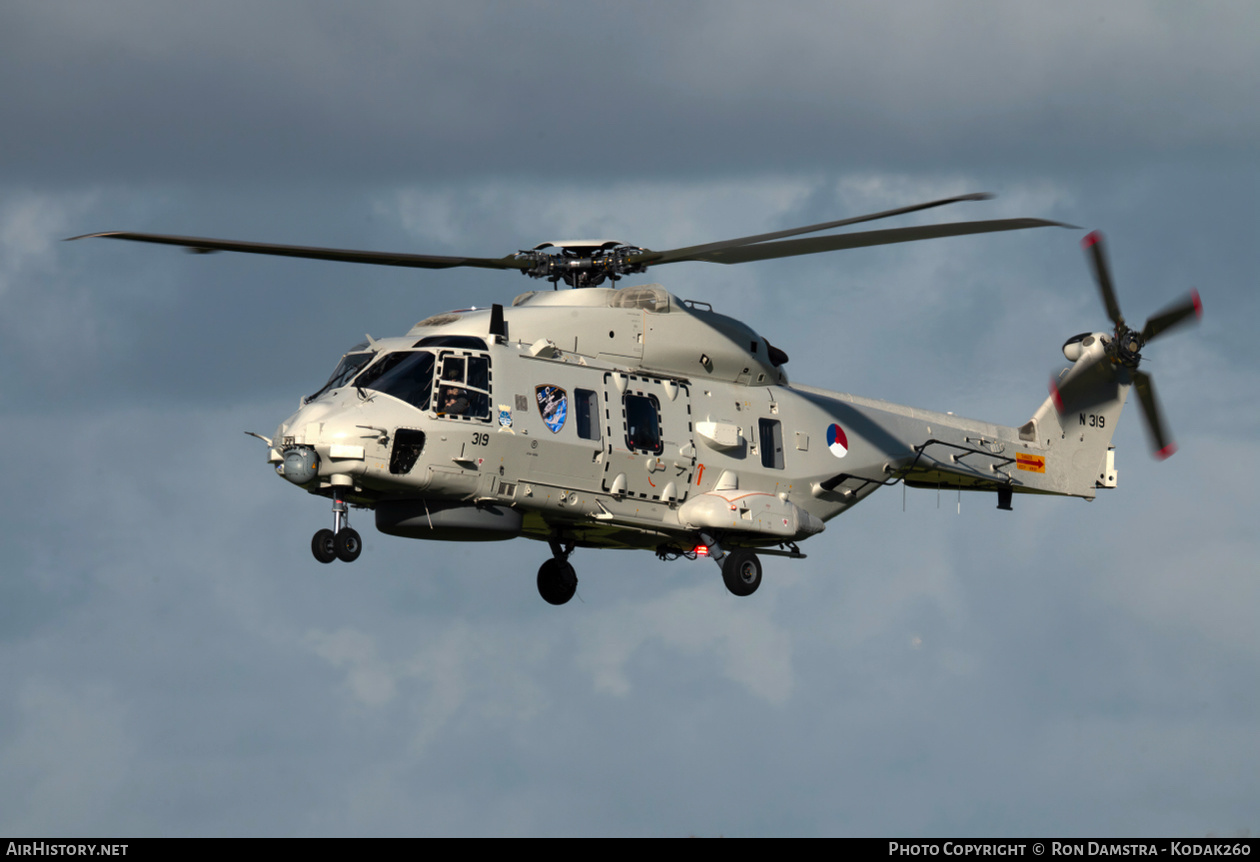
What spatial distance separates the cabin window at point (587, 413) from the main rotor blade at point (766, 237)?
291 centimetres

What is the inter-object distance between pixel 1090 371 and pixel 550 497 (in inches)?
597

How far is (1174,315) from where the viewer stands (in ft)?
125

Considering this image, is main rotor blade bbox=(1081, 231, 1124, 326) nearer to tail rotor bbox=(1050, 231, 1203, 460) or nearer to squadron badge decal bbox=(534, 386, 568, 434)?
tail rotor bbox=(1050, 231, 1203, 460)

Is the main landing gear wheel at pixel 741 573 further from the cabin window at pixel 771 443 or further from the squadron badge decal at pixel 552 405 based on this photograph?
the squadron badge decal at pixel 552 405

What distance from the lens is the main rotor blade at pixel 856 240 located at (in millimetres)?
28281

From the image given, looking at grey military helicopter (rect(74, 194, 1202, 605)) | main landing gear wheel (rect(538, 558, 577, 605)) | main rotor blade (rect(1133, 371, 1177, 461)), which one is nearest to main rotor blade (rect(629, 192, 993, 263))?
grey military helicopter (rect(74, 194, 1202, 605))

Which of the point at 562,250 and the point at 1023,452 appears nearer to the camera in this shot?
the point at 562,250

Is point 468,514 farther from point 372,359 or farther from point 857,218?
point 857,218

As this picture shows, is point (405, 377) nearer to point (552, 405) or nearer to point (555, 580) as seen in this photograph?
point (552, 405)

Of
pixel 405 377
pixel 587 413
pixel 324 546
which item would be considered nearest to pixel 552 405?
pixel 587 413

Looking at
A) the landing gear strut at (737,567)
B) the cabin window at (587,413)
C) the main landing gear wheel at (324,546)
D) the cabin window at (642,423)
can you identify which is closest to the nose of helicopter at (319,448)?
the main landing gear wheel at (324,546)
